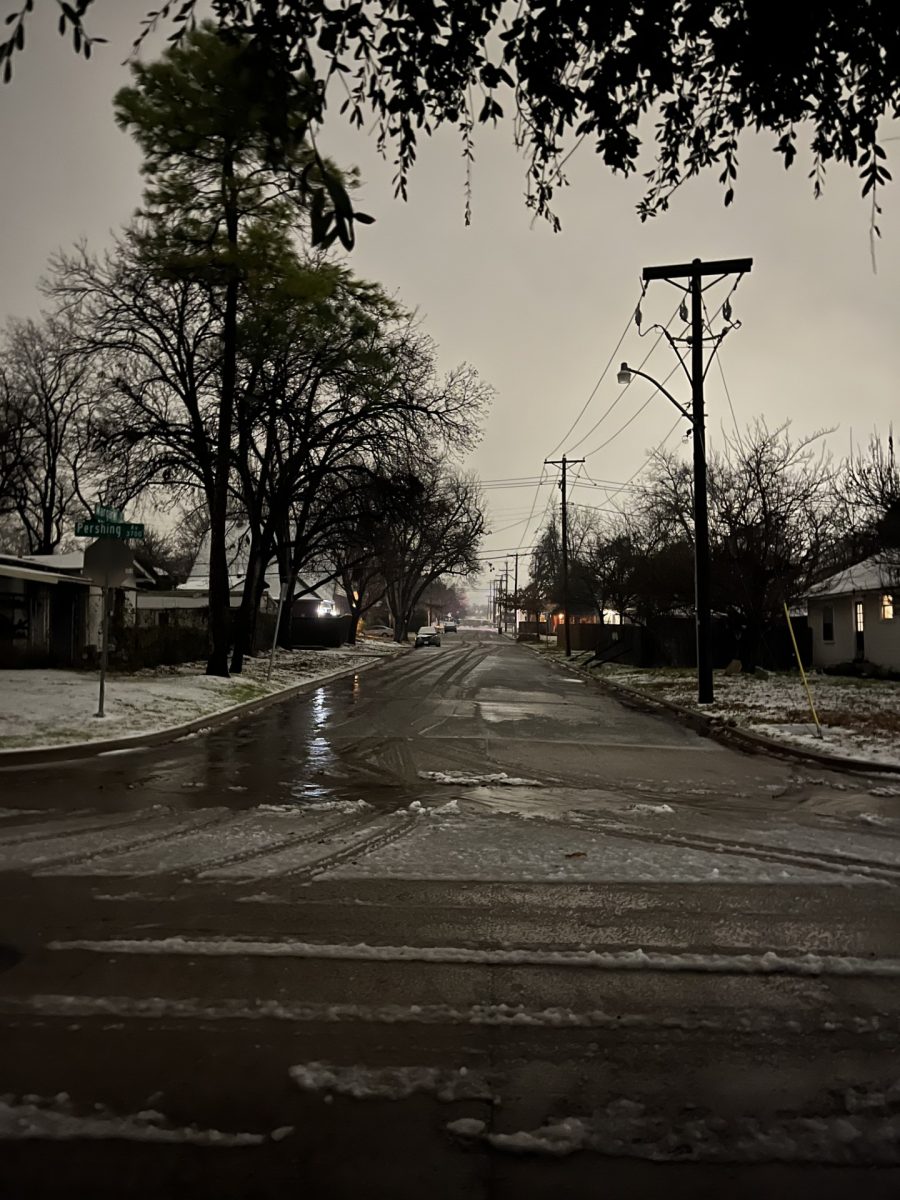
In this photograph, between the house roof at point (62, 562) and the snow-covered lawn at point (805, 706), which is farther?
the house roof at point (62, 562)

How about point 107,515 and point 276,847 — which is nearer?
point 276,847

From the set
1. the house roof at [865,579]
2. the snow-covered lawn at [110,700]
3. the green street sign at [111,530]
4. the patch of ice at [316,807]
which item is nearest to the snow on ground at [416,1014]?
the patch of ice at [316,807]

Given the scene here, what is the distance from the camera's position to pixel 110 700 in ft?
49.6

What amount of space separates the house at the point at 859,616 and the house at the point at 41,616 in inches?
823

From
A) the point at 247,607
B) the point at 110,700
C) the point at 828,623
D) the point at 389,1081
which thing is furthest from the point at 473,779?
the point at 828,623

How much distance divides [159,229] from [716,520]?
60.9 feet

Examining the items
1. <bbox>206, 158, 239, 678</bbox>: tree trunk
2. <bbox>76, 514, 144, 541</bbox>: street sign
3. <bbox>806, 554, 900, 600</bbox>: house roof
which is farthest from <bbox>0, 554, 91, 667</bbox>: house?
<bbox>806, 554, 900, 600</bbox>: house roof

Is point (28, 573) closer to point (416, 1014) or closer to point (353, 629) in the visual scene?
point (416, 1014)

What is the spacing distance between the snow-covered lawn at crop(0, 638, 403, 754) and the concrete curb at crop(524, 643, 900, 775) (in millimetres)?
9101

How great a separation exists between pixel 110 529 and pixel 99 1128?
12.0m

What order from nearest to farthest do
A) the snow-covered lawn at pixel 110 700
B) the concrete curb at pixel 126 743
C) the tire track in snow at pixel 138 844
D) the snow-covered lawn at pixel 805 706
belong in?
the tire track in snow at pixel 138 844 < the concrete curb at pixel 126 743 < the snow-covered lawn at pixel 805 706 < the snow-covered lawn at pixel 110 700

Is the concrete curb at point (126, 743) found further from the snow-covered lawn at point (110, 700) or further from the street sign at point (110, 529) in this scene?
the street sign at point (110, 529)

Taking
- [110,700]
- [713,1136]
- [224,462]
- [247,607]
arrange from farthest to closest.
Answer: [247,607]
[224,462]
[110,700]
[713,1136]

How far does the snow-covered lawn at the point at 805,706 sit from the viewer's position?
12.2 metres
